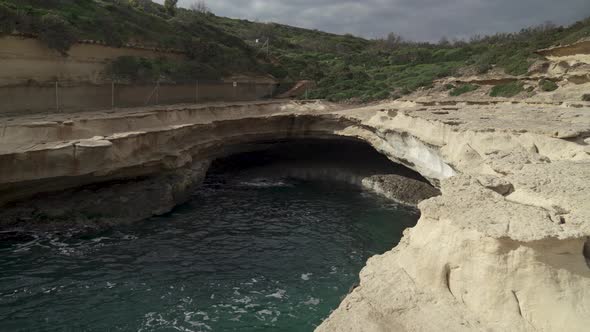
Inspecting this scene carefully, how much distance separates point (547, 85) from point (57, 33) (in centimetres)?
2672

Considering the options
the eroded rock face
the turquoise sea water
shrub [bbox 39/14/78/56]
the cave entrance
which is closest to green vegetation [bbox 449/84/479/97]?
the cave entrance

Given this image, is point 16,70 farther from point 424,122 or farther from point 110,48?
point 424,122

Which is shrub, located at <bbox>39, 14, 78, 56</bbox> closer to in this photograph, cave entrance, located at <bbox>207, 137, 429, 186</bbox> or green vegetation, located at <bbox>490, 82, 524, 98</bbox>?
cave entrance, located at <bbox>207, 137, 429, 186</bbox>

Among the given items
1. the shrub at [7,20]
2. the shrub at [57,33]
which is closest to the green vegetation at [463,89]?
the shrub at [57,33]

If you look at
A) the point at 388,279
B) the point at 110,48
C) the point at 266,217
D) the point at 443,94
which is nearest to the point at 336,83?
the point at 443,94

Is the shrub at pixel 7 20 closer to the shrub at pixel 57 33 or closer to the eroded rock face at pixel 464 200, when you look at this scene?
the shrub at pixel 57 33

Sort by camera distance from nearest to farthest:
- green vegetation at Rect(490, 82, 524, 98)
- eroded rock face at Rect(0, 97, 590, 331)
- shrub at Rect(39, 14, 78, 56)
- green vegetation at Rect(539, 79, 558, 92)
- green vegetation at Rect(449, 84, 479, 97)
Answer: eroded rock face at Rect(0, 97, 590, 331)
shrub at Rect(39, 14, 78, 56)
green vegetation at Rect(539, 79, 558, 92)
green vegetation at Rect(490, 82, 524, 98)
green vegetation at Rect(449, 84, 479, 97)

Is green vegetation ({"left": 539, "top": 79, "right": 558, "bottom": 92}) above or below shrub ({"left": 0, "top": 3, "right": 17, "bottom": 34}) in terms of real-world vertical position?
below

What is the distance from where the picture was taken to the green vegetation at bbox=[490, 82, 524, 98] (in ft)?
90.6

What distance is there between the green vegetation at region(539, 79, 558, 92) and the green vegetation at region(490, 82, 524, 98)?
3.88 ft

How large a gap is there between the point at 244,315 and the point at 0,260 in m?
8.48

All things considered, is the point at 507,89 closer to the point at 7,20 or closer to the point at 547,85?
the point at 547,85

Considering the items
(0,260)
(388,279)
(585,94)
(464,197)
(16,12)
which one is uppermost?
(16,12)

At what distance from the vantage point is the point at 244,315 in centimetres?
1192
